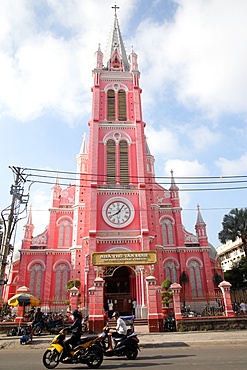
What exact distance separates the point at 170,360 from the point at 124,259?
919cm

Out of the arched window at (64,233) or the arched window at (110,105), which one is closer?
the arched window at (64,233)

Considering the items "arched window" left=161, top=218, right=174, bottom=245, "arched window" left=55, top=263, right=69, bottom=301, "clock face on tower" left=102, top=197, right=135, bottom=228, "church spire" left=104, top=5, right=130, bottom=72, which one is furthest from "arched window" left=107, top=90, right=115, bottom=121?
"arched window" left=55, top=263, right=69, bottom=301

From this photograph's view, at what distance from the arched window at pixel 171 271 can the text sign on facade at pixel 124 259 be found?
10.8 meters

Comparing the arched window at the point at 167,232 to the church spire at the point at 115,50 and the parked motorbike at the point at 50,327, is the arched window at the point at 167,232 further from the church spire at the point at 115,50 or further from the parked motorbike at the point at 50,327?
the church spire at the point at 115,50

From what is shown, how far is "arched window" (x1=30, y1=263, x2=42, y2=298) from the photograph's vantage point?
24562 mm

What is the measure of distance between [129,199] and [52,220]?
8.34 m

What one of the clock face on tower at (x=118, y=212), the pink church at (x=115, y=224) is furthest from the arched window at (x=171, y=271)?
the clock face on tower at (x=118, y=212)

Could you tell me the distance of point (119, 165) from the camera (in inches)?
983

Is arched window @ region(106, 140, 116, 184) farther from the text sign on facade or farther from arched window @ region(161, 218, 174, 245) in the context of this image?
the text sign on facade

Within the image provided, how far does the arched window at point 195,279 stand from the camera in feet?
85.1

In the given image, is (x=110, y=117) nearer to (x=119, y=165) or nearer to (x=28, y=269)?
(x=119, y=165)

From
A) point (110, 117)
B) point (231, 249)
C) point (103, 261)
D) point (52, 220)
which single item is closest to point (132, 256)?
point (103, 261)

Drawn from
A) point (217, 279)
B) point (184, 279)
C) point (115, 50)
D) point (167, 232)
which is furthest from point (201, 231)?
point (115, 50)

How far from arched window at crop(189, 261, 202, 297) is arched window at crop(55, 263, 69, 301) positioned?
11446 millimetres
